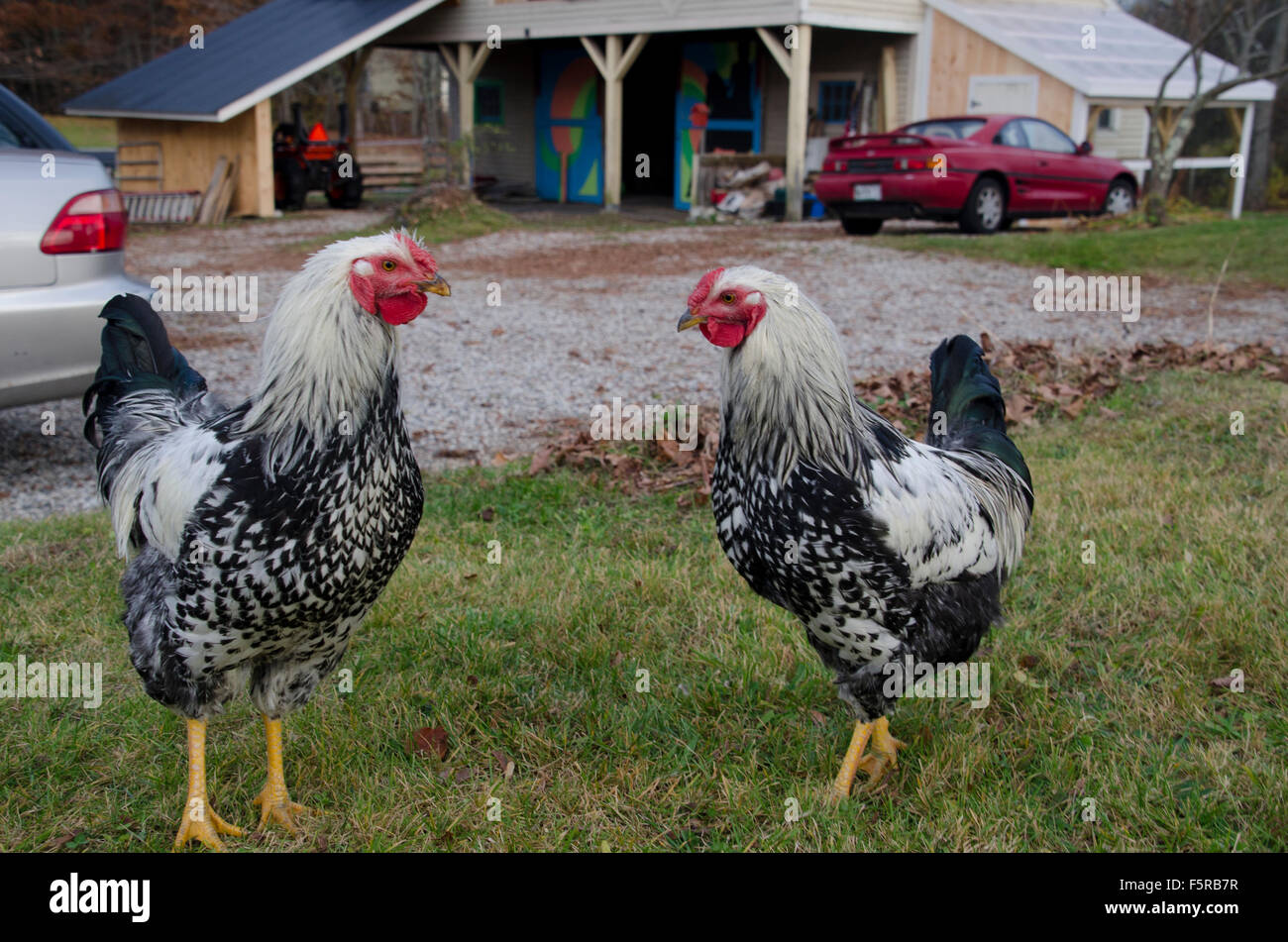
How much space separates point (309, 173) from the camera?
22203mm

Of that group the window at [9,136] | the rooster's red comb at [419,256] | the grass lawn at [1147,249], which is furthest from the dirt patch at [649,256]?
the rooster's red comb at [419,256]

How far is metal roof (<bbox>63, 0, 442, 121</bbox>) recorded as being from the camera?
19.8m

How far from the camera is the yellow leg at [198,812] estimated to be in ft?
10.6

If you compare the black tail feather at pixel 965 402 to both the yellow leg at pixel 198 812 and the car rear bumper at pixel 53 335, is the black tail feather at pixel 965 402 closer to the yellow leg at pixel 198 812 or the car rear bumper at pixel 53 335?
the yellow leg at pixel 198 812

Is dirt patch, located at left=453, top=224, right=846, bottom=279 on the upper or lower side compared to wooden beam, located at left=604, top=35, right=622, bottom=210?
lower

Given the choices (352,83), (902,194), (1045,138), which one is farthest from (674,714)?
(352,83)

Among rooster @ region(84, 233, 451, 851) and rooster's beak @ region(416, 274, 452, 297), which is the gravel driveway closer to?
rooster @ region(84, 233, 451, 851)

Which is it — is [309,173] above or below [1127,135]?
below

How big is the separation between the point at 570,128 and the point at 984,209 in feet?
40.3

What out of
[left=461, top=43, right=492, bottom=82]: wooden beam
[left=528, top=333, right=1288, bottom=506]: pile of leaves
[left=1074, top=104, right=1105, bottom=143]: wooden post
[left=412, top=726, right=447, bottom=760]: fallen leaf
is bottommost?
[left=412, top=726, right=447, bottom=760]: fallen leaf

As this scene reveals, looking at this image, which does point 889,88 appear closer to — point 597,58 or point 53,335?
point 597,58

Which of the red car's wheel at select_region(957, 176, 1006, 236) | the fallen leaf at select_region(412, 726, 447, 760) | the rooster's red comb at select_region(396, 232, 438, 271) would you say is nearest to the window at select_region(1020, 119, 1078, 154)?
the red car's wheel at select_region(957, 176, 1006, 236)

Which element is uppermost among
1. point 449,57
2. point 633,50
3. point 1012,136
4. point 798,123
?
point 449,57

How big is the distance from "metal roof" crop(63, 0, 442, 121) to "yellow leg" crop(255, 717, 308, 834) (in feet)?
61.4
